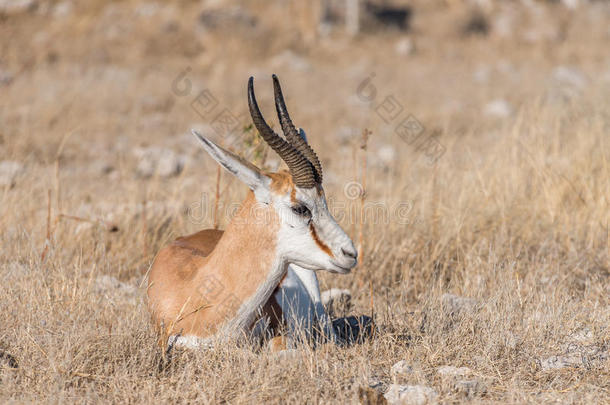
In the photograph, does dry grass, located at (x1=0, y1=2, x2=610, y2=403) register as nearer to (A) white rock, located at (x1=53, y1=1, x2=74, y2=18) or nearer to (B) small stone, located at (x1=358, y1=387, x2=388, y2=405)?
(B) small stone, located at (x1=358, y1=387, x2=388, y2=405)

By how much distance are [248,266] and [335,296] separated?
56.2 inches

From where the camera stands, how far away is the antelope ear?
325 centimetres

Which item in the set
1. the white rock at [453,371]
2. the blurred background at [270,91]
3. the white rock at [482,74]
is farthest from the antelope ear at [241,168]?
the white rock at [482,74]

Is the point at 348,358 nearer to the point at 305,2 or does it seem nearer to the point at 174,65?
the point at 174,65

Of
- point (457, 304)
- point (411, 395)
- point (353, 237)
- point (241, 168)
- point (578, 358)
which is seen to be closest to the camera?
point (411, 395)

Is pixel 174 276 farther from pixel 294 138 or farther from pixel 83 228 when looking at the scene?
pixel 83 228

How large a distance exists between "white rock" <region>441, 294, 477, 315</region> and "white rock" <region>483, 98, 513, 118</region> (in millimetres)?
7204

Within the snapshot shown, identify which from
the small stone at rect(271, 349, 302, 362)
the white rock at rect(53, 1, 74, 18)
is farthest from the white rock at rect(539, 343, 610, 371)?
the white rock at rect(53, 1, 74, 18)

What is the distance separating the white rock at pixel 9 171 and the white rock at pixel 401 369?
451 cm

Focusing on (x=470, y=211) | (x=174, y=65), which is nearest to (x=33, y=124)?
(x=174, y=65)

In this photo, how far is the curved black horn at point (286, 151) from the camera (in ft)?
10.7

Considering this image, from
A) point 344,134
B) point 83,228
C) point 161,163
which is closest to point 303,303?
point 83,228

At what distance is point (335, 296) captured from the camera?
4.78 m

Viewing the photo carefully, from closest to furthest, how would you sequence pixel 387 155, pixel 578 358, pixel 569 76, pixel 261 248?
1. pixel 261 248
2. pixel 578 358
3. pixel 387 155
4. pixel 569 76
